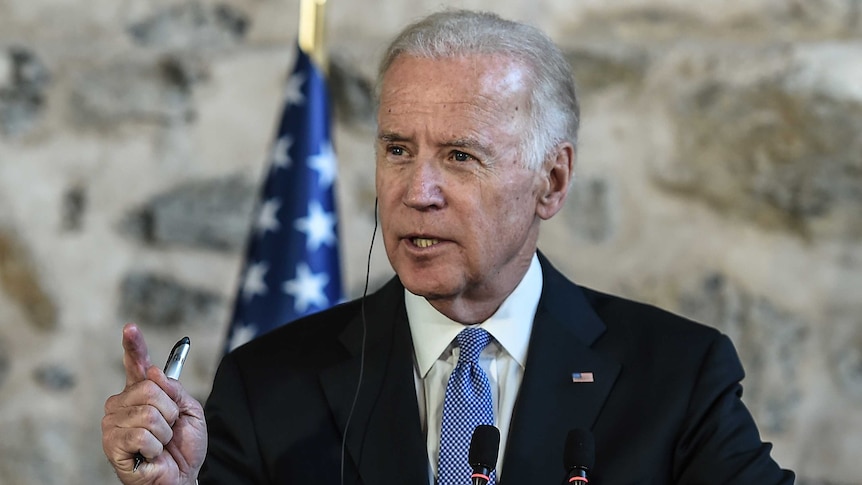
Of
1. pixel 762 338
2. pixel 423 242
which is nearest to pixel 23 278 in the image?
pixel 423 242

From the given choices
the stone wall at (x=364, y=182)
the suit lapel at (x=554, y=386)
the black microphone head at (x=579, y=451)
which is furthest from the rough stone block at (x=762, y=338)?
the black microphone head at (x=579, y=451)

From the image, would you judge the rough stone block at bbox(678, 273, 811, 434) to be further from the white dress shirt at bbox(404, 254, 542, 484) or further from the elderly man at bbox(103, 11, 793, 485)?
the white dress shirt at bbox(404, 254, 542, 484)

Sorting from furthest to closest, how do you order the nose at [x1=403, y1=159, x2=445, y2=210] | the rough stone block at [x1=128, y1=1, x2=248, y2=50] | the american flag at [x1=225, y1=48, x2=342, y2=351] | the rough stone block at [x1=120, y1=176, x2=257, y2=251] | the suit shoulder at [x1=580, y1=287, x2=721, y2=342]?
the rough stone block at [x1=128, y1=1, x2=248, y2=50] < the rough stone block at [x1=120, y1=176, x2=257, y2=251] < the american flag at [x1=225, y1=48, x2=342, y2=351] < the suit shoulder at [x1=580, y1=287, x2=721, y2=342] < the nose at [x1=403, y1=159, x2=445, y2=210]

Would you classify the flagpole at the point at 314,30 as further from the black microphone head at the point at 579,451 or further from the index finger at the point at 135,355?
the black microphone head at the point at 579,451

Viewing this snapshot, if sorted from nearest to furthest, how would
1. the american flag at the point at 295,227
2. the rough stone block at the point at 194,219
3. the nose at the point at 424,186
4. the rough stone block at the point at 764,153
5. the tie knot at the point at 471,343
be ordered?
the nose at the point at 424,186 < the tie knot at the point at 471,343 < the american flag at the point at 295,227 < the rough stone block at the point at 764,153 < the rough stone block at the point at 194,219

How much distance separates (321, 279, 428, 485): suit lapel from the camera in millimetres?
1934

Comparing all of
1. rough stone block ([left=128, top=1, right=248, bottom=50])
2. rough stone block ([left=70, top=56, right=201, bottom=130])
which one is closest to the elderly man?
rough stone block ([left=70, top=56, right=201, bottom=130])

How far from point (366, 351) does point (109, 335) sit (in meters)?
1.40

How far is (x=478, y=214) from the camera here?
6.30 feet

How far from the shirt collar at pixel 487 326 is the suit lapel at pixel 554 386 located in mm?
22

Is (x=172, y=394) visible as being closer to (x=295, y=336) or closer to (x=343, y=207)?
(x=295, y=336)

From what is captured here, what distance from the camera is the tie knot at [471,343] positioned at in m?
2.00

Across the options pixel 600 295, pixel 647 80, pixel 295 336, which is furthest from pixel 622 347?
pixel 647 80

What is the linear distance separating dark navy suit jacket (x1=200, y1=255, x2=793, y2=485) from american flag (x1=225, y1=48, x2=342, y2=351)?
74 centimetres
